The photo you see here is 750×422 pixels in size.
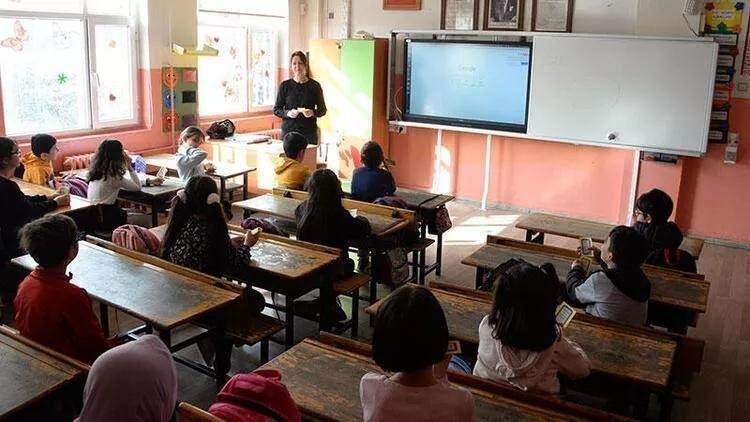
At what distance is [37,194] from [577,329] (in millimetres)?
3577

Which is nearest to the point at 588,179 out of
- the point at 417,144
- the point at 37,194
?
the point at 417,144

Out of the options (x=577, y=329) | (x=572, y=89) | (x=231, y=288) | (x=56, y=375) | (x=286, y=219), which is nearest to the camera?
(x=56, y=375)

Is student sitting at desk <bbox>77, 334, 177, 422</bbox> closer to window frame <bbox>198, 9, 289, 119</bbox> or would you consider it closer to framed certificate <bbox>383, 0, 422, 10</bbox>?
window frame <bbox>198, 9, 289, 119</bbox>

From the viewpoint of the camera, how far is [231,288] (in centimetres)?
294

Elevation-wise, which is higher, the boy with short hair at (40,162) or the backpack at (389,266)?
the boy with short hair at (40,162)

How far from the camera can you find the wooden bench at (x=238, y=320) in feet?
10.0

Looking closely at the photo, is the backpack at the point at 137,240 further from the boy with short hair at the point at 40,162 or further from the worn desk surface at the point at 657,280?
the boy with short hair at the point at 40,162

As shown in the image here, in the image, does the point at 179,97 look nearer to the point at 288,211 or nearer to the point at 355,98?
the point at 355,98

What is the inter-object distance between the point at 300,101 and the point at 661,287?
472 centimetres

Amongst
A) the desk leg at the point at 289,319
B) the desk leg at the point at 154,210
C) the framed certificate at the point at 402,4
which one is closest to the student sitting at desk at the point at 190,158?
the desk leg at the point at 154,210

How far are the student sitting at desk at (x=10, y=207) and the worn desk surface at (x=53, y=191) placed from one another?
0.40ft

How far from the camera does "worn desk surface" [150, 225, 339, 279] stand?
327 cm

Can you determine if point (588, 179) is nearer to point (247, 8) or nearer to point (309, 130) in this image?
point (309, 130)

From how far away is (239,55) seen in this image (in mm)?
8109
